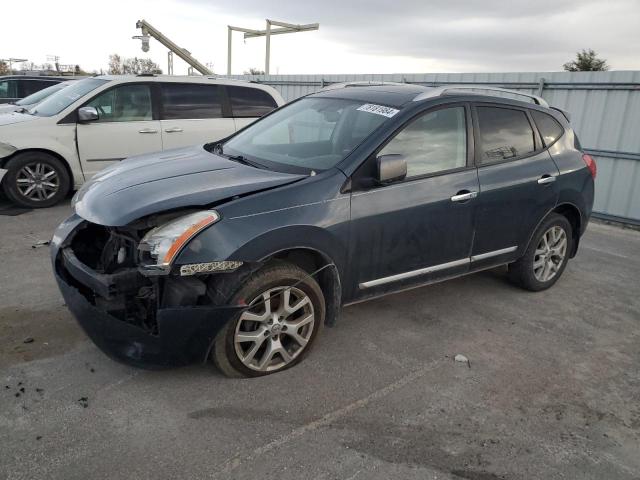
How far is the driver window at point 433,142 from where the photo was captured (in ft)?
12.1

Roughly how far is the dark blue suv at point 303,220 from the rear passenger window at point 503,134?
0.05 feet

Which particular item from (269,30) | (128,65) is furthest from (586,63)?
(128,65)

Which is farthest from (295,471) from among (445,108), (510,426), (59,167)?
(59,167)

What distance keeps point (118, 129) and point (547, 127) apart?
548 centimetres

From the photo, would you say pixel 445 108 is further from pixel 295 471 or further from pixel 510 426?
pixel 295 471

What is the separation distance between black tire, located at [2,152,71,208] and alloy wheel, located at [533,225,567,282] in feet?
19.6

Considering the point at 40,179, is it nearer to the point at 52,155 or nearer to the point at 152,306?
the point at 52,155

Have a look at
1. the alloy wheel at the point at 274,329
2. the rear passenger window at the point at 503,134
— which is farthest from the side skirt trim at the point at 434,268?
the rear passenger window at the point at 503,134

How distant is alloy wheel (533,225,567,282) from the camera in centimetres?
480

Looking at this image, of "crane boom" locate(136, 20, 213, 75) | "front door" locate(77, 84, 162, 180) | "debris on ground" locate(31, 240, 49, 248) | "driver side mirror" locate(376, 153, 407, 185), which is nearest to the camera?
"driver side mirror" locate(376, 153, 407, 185)

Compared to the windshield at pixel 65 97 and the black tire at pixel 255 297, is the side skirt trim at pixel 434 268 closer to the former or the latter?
the black tire at pixel 255 297

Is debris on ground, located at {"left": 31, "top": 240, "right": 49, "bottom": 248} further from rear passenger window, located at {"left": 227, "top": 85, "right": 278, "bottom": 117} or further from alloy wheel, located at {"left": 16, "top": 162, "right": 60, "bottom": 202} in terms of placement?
rear passenger window, located at {"left": 227, "top": 85, "right": 278, "bottom": 117}

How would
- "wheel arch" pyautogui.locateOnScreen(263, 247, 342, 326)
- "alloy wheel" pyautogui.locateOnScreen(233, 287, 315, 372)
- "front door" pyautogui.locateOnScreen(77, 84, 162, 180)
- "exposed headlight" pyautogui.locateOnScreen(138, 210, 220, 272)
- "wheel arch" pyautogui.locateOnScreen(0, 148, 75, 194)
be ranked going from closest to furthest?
"exposed headlight" pyautogui.locateOnScreen(138, 210, 220, 272)
"alloy wheel" pyautogui.locateOnScreen(233, 287, 315, 372)
"wheel arch" pyautogui.locateOnScreen(263, 247, 342, 326)
"wheel arch" pyautogui.locateOnScreen(0, 148, 75, 194)
"front door" pyautogui.locateOnScreen(77, 84, 162, 180)

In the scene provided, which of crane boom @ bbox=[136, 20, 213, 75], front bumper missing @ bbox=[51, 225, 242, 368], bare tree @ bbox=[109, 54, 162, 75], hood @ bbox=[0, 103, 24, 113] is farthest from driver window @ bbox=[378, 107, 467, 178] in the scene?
bare tree @ bbox=[109, 54, 162, 75]
